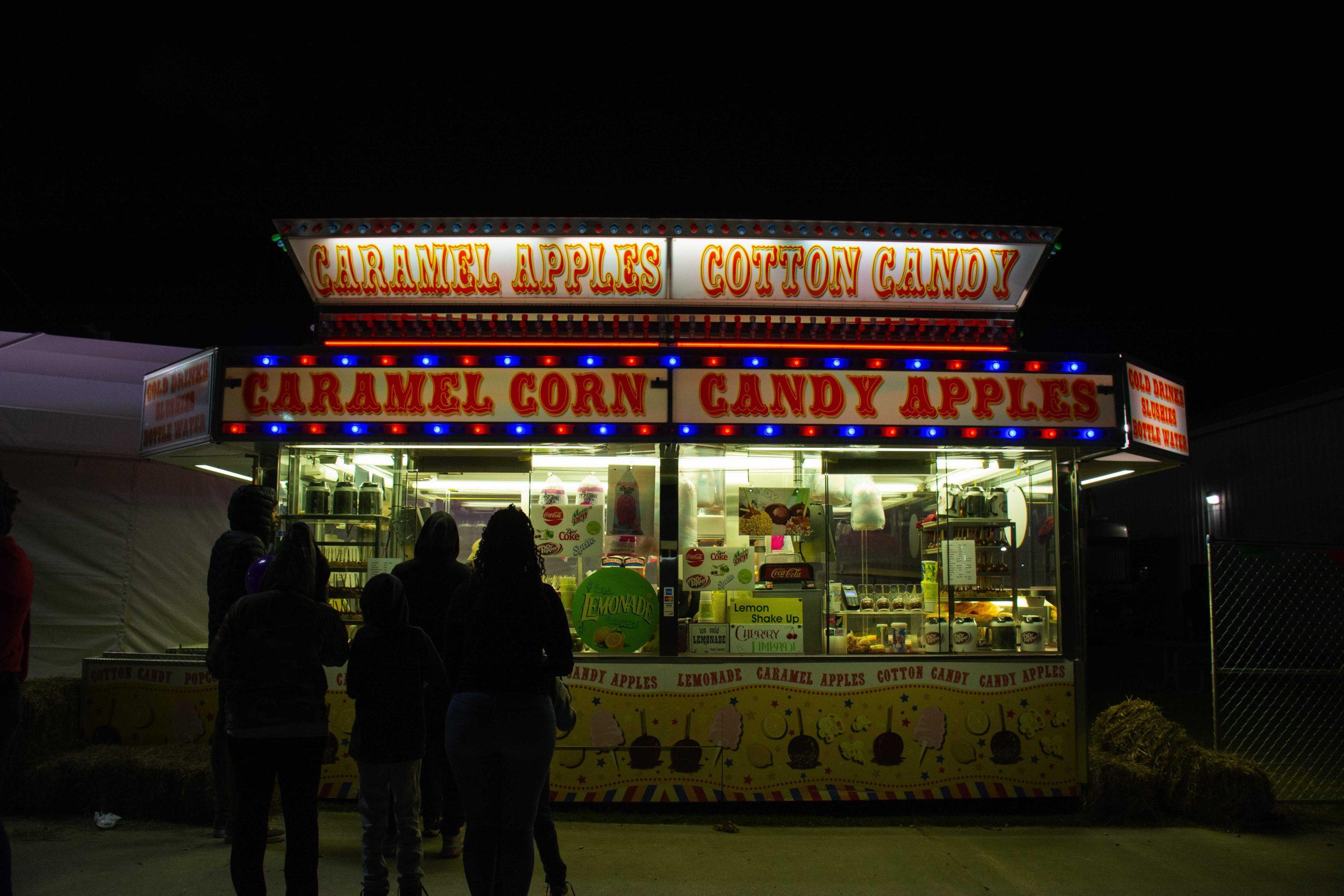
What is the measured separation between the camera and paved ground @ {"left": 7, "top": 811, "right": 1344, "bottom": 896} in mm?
5109

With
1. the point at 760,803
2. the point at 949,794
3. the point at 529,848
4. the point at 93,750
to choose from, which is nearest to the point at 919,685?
the point at 949,794

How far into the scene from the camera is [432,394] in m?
6.90

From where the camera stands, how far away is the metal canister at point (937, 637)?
296 inches

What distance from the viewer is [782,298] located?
7.69 metres

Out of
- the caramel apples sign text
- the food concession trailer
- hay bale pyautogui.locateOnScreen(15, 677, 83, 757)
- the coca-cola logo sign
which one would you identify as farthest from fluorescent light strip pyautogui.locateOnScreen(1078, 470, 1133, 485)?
hay bale pyautogui.locateOnScreen(15, 677, 83, 757)

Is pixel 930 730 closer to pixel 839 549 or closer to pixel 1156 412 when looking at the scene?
pixel 839 549

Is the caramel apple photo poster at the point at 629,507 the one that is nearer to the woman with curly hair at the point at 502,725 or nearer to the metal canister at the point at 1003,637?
the metal canister at the point at 1003,637

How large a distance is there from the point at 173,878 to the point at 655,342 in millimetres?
5074

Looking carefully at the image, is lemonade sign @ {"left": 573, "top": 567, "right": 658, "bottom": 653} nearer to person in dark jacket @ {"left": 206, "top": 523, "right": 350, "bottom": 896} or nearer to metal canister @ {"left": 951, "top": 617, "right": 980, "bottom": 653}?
metal canister @ {"left": 951, "top": 617, "right": 980, "bottom": 653}

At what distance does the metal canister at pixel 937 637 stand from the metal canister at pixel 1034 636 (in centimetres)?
62

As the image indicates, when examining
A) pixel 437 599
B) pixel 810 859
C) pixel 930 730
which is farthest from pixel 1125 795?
pixel 437 599

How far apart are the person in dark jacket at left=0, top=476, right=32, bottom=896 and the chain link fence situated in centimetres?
722

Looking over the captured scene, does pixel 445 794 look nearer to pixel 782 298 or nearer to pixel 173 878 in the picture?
pixel 173 878

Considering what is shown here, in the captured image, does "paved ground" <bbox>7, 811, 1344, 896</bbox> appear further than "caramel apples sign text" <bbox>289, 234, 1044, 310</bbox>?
No
